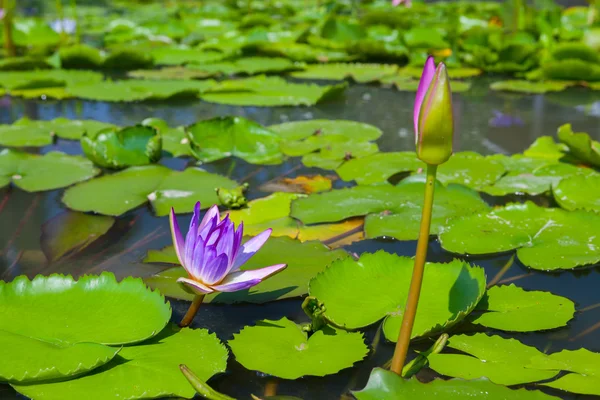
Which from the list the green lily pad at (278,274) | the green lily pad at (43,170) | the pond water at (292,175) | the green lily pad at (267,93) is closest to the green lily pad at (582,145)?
the pond water at (292,175)

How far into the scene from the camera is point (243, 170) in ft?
6.39

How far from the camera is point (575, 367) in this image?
3.01 feet

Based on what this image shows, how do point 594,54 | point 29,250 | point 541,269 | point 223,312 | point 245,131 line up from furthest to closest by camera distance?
point 594,54 < point 245,131 < point 29,250 < point 541,269 < point 223,312

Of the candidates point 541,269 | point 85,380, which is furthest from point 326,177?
point 85,380

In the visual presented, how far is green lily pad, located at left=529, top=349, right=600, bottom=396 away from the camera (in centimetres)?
87

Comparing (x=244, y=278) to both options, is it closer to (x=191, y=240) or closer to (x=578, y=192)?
(x=191, y=240)

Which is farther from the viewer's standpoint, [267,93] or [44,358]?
[267,93]

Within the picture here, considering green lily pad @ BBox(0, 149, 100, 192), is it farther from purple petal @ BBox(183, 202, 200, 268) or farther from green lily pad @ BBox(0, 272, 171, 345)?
purple petal @ BBox(183, 202, 200, 268)

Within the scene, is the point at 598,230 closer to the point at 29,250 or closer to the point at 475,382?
the point at 475,382

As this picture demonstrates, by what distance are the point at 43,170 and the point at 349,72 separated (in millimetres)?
1993

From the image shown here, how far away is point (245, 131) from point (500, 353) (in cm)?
133

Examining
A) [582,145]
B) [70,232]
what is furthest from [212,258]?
[582,145]

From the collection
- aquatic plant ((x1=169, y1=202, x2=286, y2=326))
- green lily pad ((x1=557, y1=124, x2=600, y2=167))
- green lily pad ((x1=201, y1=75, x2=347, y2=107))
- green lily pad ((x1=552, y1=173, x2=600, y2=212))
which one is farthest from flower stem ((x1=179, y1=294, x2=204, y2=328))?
green lily pad ((x1=201, y1=75, x2=347, y2=107))

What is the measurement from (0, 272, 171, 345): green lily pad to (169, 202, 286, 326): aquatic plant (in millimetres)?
83
